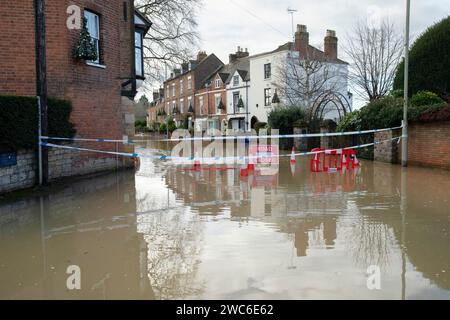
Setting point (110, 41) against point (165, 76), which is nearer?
point (110, 41)

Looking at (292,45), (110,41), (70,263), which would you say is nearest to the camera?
(70,263)

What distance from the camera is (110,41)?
14.3 m

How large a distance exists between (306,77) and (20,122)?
27.2m

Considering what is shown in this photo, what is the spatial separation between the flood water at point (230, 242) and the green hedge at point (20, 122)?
1.35 metres

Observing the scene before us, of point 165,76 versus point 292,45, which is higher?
point 292,45

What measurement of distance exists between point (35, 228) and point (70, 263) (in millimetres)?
2070

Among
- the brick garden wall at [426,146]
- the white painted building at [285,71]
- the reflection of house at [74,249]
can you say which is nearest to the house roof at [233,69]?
the white painted building at [285,71]

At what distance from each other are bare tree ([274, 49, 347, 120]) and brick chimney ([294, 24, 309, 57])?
667mm

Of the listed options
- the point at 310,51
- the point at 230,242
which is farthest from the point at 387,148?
the point at 310,51

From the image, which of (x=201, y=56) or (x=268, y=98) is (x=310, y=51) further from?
(x=201, y=56)
